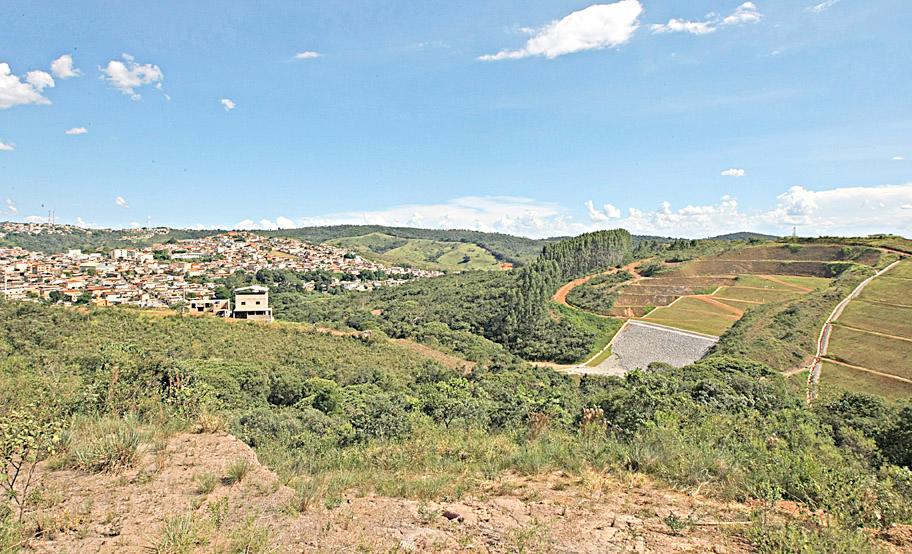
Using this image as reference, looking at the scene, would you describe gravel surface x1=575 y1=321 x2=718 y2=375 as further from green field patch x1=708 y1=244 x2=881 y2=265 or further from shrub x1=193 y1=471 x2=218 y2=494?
shrub x1=193 y1=471 x2=218 y2=494

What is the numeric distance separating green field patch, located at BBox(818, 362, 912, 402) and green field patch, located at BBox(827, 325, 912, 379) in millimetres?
1200

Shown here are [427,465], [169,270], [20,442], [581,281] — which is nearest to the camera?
[20,442]

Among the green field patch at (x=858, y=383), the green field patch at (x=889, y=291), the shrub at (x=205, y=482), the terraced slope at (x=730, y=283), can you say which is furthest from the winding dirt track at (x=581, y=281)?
the shrub at (x=205, y=482)

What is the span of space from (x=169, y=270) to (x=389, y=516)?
111075mm

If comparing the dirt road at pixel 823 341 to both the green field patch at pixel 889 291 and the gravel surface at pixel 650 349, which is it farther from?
the gravel surface at pixel 650 349

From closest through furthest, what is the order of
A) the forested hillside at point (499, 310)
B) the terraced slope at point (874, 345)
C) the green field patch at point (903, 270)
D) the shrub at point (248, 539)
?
the shrub at point (248, 539), the terraced slope at point (874, 345), the green field patch at point (903, 270), the forested hillside at point (499, 310)

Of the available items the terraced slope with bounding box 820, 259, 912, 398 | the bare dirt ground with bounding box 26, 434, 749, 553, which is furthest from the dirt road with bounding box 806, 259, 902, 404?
the bare dirt ground with bounding box 26, 434, 749, 553

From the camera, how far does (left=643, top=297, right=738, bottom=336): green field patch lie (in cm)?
4616

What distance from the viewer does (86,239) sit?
169 m

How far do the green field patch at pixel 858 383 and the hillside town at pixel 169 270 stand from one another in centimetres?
5779

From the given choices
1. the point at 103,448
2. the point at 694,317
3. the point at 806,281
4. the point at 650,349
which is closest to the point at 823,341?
the point at 650,349

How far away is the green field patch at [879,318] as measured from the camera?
32219 mm

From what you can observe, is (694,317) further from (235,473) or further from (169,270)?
(169,270)

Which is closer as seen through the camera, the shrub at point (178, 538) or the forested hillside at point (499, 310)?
the shrub at point (178, 538)
